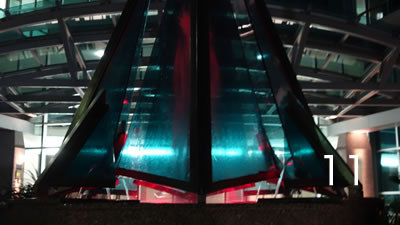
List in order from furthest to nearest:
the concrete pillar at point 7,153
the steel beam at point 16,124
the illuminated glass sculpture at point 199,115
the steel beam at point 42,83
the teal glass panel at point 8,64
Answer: the concrete pillar at point 7,153, the steel beam at point 16,124, the teal glass panel at point 8,64, the steel beam at point 42,83, the illuminated glass sculpture at point 199,115

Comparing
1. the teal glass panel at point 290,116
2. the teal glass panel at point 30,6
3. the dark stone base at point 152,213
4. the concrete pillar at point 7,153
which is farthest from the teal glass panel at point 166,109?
the concrete pillar at point 7,153

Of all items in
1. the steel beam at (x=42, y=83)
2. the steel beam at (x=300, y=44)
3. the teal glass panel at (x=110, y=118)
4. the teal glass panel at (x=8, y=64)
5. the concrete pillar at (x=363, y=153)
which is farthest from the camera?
the concrete pillar at (x=363, y=153)

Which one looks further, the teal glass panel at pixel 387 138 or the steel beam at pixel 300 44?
the teal glass panel at pixel 387 138

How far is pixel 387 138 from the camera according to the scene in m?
23.6

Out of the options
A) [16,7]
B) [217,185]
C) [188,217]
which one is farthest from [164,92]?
[16,7]

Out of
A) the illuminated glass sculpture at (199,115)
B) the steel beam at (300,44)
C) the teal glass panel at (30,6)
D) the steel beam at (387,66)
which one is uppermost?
the teal glass panel at (30,6)

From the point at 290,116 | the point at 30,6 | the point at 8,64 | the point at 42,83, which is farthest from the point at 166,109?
the point at 8,64

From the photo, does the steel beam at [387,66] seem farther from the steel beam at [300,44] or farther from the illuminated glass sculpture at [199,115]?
the illuminated glass sculpture at [199,115]

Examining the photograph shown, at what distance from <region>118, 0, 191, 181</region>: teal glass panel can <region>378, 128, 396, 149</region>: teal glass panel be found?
18565 mm

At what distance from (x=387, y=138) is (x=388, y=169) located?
1.61 m

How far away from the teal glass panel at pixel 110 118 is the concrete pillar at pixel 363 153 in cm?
1758

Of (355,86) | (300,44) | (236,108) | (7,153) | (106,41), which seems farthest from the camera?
(7,153)

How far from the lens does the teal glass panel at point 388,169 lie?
22.8m

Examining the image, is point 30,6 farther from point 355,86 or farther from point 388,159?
point 388,159
